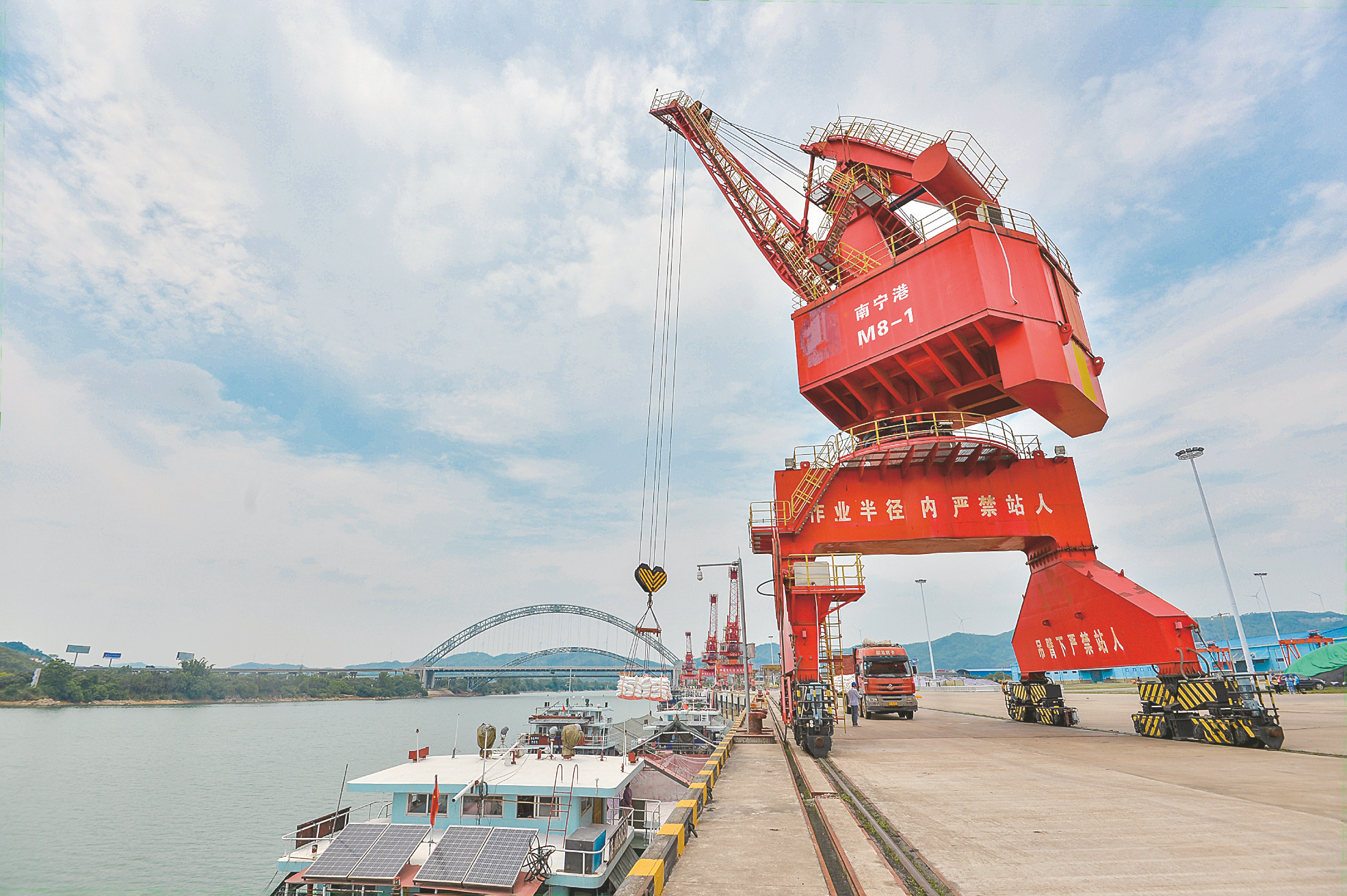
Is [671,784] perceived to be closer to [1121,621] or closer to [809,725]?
[809,725]

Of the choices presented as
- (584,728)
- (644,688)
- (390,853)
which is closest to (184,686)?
(644,688)

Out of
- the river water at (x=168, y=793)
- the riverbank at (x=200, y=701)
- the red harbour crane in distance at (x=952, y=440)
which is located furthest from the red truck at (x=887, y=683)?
the riverbank at (x=200, y=701)

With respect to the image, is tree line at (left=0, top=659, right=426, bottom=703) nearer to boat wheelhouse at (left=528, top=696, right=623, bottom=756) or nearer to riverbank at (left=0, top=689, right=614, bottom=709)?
riverbank at (left=0, top=689, right=614, bottom=709)

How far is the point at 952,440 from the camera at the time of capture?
18562 mm

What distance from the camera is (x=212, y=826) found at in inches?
1045

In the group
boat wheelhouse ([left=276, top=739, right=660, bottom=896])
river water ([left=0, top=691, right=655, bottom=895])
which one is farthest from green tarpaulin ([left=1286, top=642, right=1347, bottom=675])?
river water ([left=0, top=691, right=655, bottom=895])

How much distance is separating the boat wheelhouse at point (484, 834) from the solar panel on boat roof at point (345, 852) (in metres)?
0.02

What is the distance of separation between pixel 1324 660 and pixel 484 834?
58488 millimetres

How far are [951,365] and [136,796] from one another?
150 feet

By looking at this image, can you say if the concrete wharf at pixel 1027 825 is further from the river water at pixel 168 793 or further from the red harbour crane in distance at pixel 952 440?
the river water at pixel 168 793

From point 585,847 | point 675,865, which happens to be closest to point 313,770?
point 585,847

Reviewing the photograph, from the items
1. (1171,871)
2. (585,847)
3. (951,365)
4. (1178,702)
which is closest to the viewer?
(1171,871)

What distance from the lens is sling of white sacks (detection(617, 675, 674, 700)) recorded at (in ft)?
130

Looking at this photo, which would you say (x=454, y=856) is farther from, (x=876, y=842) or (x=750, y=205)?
(x=750, y=205)
